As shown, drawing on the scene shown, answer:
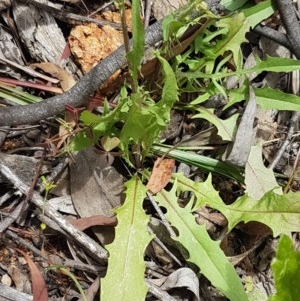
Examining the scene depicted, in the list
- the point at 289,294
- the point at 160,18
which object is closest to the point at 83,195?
the point at 160,18

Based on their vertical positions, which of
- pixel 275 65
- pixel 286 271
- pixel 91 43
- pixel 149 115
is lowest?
pixel 286 271

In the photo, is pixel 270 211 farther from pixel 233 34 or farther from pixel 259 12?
pixel 259 12

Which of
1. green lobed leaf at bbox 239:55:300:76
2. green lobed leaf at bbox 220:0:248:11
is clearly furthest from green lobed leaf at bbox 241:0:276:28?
green lobed leaf at bbox 239:55:300:76

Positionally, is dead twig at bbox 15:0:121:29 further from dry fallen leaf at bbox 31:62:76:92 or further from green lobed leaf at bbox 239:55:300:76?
green lobed leaf at bbox 239:55:300:76

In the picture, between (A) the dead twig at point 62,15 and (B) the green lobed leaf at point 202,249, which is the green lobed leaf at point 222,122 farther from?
(A) the dead twig at point 62,15

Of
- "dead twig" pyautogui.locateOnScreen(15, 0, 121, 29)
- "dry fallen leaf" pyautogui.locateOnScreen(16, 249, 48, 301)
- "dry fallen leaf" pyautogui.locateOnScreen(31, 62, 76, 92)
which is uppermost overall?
"dead twig" pyautogui.locateOnScreen(15, 0, 121, 29)

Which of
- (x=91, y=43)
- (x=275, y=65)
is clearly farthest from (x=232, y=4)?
(x=91, y=43)

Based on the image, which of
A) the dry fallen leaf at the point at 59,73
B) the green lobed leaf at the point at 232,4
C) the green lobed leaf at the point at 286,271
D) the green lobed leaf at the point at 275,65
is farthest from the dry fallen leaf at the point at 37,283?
the green lobed leaf at the point at 232,4
